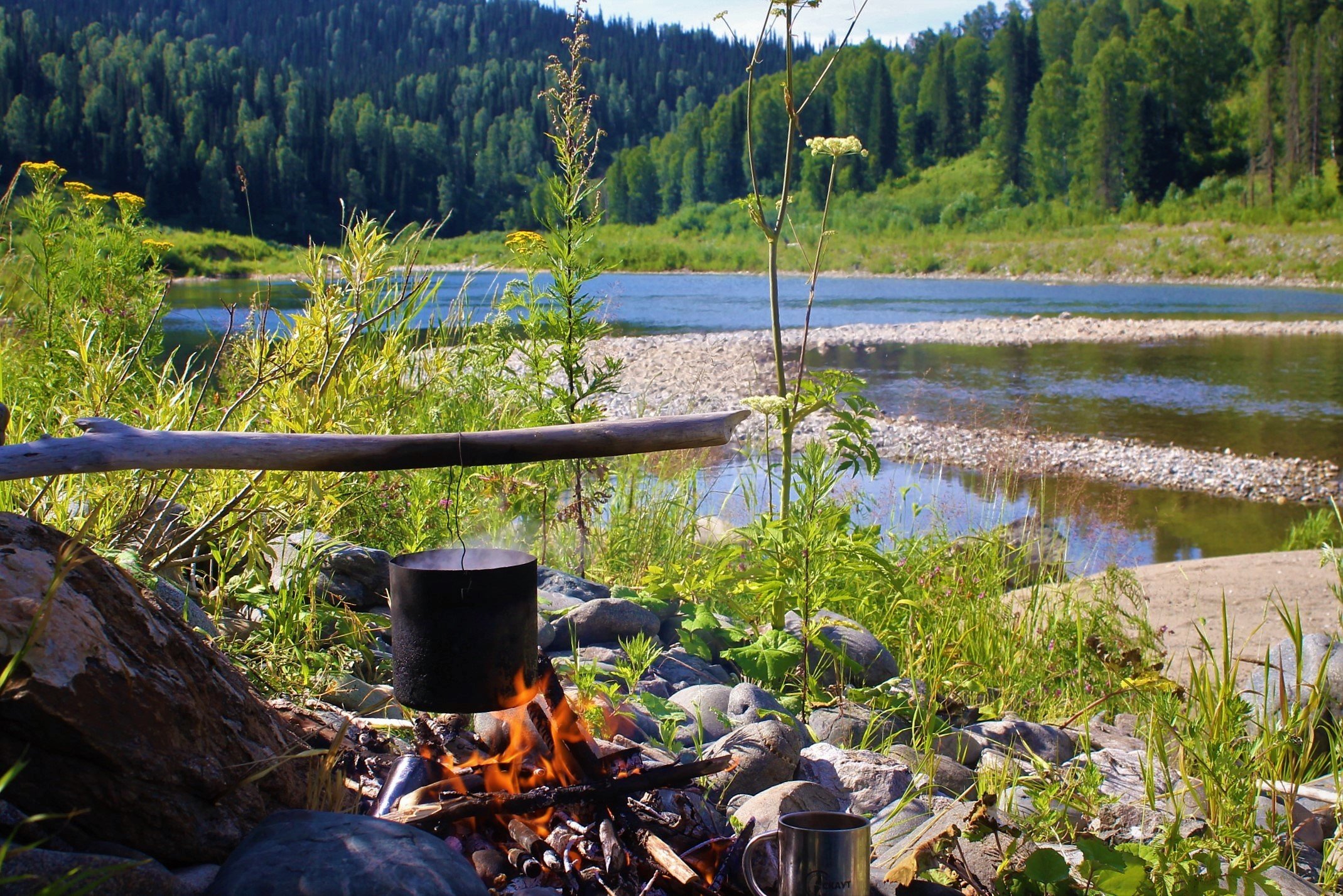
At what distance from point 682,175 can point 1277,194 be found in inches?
2069

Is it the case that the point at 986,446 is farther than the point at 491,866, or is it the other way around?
the point at 986,446

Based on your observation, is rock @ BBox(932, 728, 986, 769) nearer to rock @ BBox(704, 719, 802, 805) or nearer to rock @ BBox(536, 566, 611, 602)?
rock @ BBox(704, 719, 802, 805)

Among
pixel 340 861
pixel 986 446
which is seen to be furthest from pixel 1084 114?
pixel 340 861

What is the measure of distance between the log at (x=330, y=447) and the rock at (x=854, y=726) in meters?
1.47

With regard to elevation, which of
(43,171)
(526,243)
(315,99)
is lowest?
(526,243)

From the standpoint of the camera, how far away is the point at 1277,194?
5328cm

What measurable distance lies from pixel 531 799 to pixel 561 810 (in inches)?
3.8

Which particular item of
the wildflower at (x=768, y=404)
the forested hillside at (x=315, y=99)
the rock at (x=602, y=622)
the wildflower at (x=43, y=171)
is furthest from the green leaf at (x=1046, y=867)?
the wildflower at (x=43, y=171)

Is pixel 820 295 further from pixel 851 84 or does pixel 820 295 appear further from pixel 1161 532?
pixel 851 84

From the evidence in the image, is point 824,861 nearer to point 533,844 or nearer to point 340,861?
point 533,844

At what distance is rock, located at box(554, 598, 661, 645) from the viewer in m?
4.04

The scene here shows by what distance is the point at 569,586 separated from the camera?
4.64m

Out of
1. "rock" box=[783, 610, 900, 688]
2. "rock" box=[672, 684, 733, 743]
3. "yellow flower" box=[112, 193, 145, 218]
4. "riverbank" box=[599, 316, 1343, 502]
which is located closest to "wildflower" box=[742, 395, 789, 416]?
"rock" box=[783, 610, 900, 688]

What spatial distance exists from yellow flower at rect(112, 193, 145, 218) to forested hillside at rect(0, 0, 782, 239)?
0.91m
